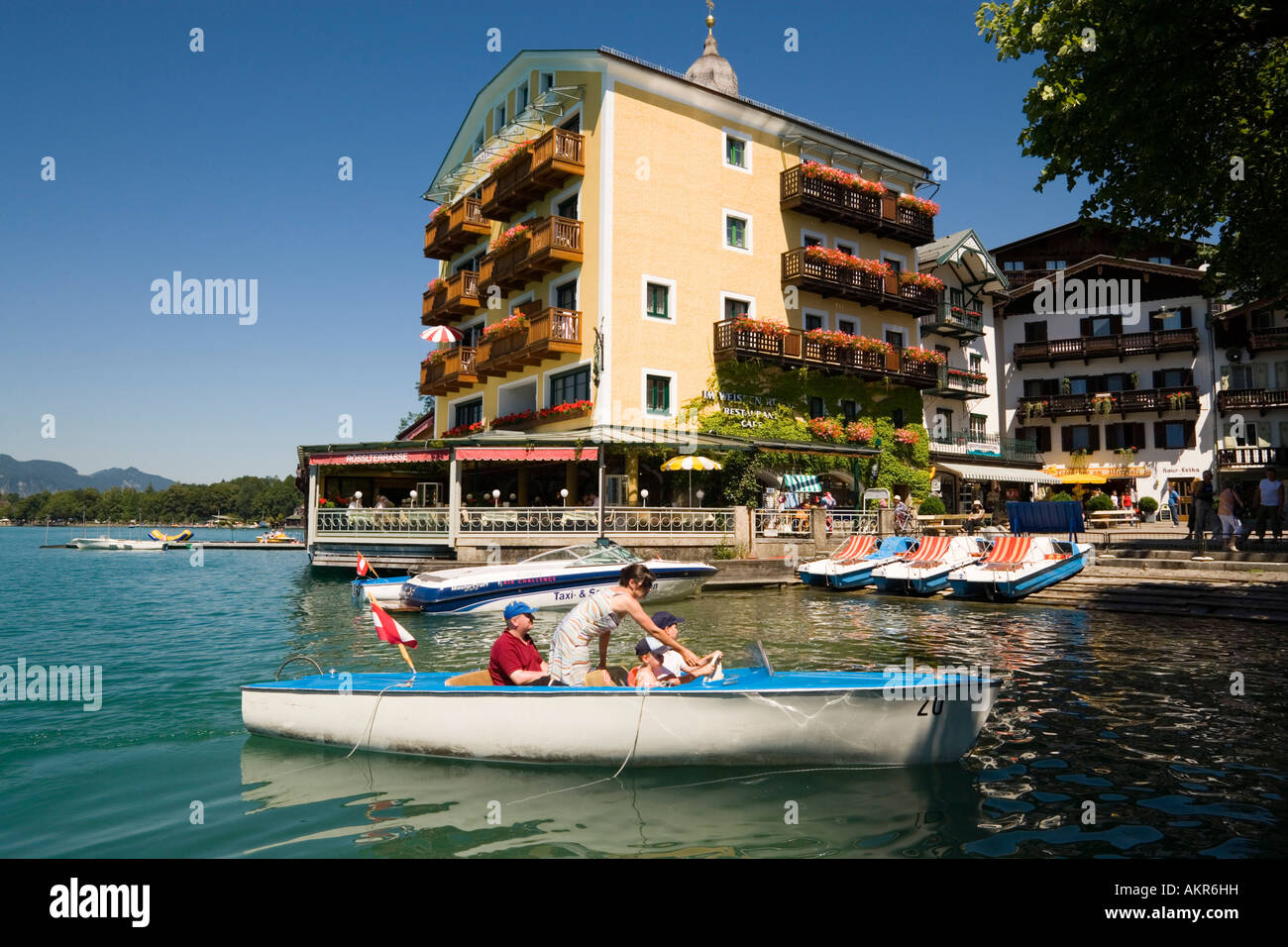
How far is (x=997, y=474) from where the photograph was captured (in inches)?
1613

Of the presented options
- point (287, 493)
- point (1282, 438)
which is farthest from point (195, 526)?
point (1282, 438)

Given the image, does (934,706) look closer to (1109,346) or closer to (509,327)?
(509,327)

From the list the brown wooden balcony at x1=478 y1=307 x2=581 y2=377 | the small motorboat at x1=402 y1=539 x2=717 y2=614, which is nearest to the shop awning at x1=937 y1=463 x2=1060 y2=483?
the brown wooden balcony at x1=478 y1=307 x2=581 y2=377

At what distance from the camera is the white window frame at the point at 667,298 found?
29.9m

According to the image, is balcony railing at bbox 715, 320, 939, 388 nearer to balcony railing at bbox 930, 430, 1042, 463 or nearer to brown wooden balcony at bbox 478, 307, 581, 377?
balcony railing at bbox 930, 430, 1042, 463

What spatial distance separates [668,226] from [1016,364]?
2755 centimetres

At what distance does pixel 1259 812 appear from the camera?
639 cm

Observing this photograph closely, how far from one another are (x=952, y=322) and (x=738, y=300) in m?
14.7

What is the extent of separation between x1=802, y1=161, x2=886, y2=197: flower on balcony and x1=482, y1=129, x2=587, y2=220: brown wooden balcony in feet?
31.6

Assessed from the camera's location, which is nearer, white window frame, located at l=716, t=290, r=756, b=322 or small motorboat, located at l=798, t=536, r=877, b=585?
small motorboat, located at l=798, t=536, r=877, b=585

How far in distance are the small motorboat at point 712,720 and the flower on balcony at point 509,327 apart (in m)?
24.2

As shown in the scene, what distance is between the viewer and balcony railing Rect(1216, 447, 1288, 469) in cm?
4162

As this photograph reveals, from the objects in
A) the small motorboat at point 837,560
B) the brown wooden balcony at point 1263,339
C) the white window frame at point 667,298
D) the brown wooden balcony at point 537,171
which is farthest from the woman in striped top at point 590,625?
the brown wooden balcony at point 1263,339

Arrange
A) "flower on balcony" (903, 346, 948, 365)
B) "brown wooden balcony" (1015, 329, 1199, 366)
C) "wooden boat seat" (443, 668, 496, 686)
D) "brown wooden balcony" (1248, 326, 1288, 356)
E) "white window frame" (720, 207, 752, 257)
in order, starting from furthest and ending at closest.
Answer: "brown wooden balcony" (1015, 329, 1199, 366), "brown wooden balcony" (1248, 326, 1288, 356), "flower on balcony" (903, 346, 948, 365), "white window frame" (720, 207, 752, 257), "wooden boat seat" (443, 668, 496, 686)
